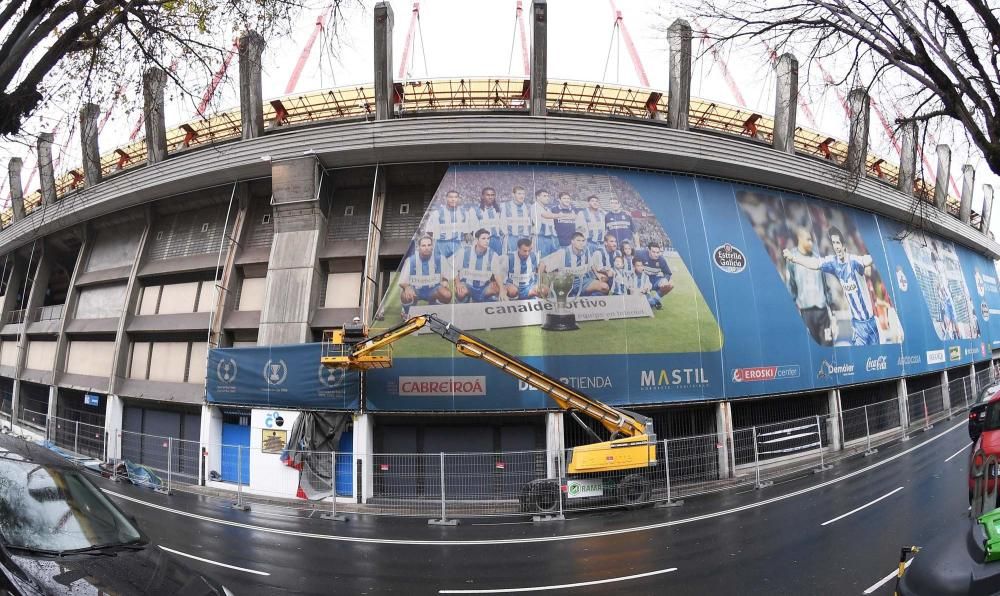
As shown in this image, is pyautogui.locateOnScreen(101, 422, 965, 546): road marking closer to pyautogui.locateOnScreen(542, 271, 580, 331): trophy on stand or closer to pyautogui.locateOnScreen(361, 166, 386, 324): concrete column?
pyautogui.locateOnScreen(542, 271, 580, 331): trophy on stand

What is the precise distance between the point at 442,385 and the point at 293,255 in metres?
7.14

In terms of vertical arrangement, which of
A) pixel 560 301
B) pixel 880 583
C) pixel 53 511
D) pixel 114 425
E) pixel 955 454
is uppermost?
pixel 560 301

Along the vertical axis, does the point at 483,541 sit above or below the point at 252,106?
below

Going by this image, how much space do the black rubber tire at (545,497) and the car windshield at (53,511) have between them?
914cm

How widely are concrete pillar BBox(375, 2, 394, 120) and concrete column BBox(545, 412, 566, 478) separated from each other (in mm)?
11476

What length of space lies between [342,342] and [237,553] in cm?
564

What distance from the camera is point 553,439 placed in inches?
525

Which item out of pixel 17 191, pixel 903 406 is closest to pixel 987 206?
pixel 903 406

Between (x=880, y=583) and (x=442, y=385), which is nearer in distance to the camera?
(x=880, y=583)

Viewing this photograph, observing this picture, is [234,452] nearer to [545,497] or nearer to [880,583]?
[545,497]

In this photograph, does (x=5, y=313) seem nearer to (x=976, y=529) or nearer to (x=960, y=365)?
(x=976, y=529)

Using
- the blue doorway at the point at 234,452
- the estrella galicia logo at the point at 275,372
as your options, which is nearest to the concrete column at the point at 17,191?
the blue doorway at the point at 234,452

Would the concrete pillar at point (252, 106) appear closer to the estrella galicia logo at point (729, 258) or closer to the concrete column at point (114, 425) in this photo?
the concrete column at point (114, 425)

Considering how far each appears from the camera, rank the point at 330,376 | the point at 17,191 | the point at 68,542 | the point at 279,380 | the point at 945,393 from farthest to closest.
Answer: the point at 945,393
the point at 17,191
the point at 279,380
the point at 330,376
the point at 68,542
